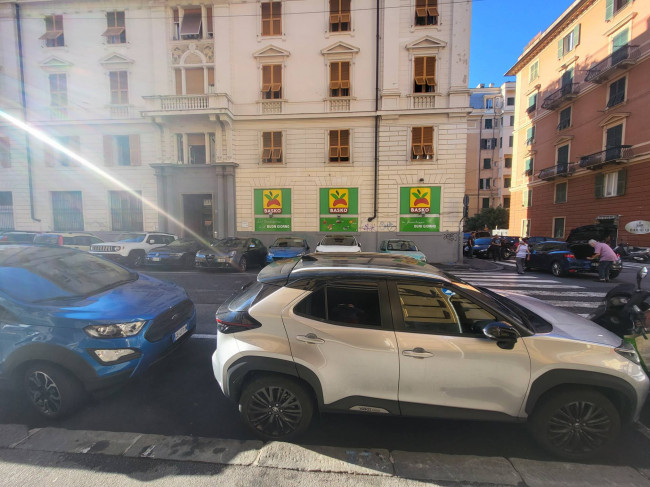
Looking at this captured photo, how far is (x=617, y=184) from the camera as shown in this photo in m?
21.5

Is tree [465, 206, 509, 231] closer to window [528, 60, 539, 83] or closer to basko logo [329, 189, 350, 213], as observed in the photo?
window [528, 60, 539, 83]

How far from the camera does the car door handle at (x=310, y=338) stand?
2.41m

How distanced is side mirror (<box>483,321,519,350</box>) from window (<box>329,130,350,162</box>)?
15.6 metres

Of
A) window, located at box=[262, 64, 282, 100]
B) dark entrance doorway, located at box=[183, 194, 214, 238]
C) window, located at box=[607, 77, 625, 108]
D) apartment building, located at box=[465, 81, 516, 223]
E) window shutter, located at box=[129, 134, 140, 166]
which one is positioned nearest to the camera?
window, located at box=[262, 64, 282, 100]

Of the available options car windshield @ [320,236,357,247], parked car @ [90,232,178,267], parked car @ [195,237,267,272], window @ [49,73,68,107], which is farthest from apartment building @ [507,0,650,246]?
window @ [49,73,68,107]

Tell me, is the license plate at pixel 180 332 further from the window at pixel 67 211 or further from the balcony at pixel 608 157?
the balcony at pixel 608 157

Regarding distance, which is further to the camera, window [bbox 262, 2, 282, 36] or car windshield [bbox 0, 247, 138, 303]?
window [bbox 262, 2, 282, 36]

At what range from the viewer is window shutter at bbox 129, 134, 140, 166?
1789cm

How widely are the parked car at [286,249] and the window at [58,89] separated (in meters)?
18.1

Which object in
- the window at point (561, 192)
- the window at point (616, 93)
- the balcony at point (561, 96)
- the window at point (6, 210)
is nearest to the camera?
the window at point (6, 210)

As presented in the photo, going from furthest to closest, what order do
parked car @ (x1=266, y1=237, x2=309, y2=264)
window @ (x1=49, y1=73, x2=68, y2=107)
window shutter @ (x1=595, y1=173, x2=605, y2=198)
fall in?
1. window shutter @ (x1=595, y1=173, x2=605, y2=198)
2. window @ (x1=49, y1=73, x2=68, y2=107)
3. parked car @ (x1=266, y1=237, x2=309, y2=264)

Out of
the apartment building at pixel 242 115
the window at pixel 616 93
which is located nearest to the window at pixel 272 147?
the apartment building at pixel 242 115

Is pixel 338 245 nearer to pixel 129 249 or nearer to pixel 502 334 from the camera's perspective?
pixel 129 249

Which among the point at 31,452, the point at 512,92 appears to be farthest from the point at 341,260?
the point at 512,92
